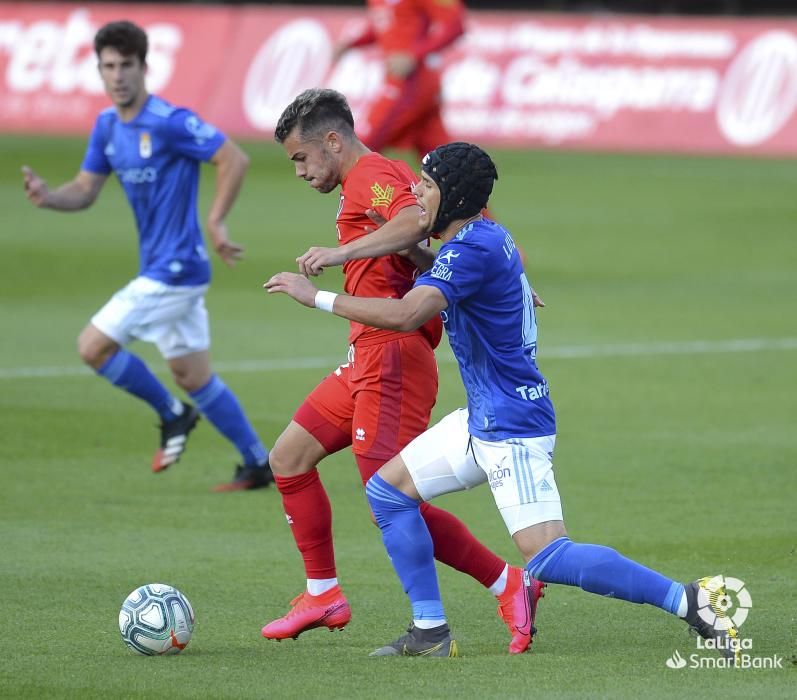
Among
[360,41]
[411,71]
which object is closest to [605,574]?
[411,71]

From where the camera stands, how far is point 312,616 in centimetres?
659

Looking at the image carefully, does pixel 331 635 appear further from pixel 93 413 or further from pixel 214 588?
pixel 93 413

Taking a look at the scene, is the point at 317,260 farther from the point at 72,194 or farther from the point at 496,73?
the point at 496,73

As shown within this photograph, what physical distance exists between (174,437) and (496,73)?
20.0 metres

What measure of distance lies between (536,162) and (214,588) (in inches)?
846

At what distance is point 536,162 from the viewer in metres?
28.3

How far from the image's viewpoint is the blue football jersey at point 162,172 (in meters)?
9.80

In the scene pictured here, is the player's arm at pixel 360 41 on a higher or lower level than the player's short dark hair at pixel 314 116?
higher

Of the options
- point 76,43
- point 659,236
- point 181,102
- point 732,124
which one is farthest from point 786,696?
point 76,43

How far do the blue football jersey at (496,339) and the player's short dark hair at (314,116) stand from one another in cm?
89

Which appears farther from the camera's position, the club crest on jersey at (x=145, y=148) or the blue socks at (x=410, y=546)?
the club crest on jersey at (x=145, y=148)

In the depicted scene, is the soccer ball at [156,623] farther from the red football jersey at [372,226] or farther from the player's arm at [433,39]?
the player's arm at [433,39]

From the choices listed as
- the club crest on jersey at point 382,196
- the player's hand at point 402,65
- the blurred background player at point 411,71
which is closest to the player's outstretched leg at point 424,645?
the club crest on jersey at point 382,196

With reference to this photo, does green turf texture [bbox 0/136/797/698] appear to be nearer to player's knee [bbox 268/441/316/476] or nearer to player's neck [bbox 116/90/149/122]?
player's knee [bbox 268/441/316/476]
